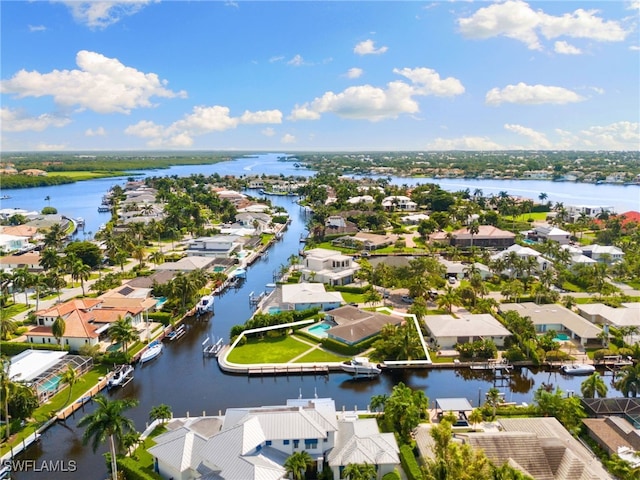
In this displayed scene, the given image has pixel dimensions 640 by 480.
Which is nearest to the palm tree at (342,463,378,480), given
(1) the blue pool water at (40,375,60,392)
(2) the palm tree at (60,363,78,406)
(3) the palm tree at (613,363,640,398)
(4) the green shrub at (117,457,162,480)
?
(4) the green shrub at (117,457,162,480)

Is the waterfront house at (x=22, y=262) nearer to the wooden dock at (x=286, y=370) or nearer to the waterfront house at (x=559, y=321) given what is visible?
the wooden dock at (x=286, y=370)

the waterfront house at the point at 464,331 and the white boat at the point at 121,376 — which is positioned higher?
the waterfront house at the point at 464,331

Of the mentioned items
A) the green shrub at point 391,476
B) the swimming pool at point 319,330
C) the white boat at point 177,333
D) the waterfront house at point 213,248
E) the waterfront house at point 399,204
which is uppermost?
the waterfront house at point 399,204

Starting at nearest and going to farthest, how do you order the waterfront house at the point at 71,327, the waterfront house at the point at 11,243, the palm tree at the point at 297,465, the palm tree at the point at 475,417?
the palm tree at the point at 297,465 < the palm tree at the point at 475,417 < the waterfront house at the point at 71,327 < the waterfront house at the point at 11,243

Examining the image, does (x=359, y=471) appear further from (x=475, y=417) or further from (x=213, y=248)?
(x=213, y=248)

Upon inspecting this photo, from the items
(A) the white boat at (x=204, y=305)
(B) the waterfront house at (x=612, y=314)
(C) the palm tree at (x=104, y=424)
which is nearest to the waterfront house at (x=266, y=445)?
(C) the palm tree at (x=104, y=424)

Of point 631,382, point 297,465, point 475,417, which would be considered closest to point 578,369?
point 631,382

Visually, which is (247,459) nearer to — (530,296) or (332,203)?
(530,296)

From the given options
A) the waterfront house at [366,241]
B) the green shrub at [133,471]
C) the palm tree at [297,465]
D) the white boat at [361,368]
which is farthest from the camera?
the waterfront house at [366,241]
